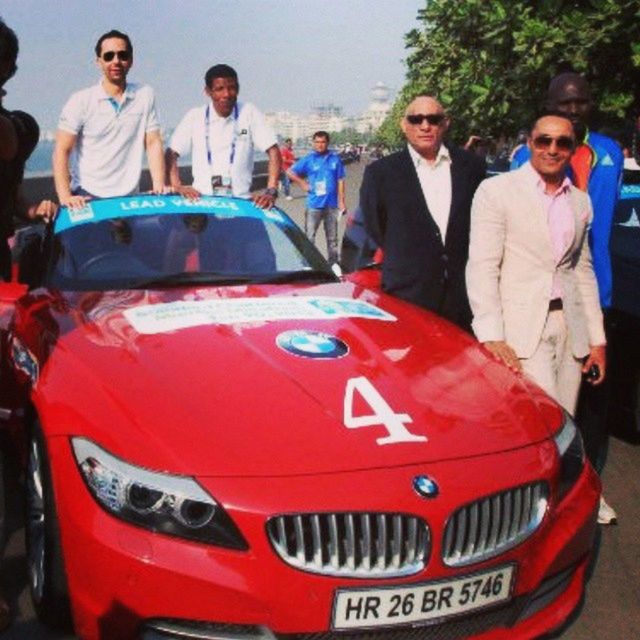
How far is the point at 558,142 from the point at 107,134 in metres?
3.17

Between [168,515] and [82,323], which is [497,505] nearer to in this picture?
[168,515]

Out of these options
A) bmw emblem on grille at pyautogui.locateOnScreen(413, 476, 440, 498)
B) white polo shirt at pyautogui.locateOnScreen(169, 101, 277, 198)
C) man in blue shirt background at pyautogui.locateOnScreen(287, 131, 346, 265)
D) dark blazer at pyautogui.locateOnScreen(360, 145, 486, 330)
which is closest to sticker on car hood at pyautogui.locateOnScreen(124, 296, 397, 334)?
dark blazer at pyautogui.locateOnScreen(360, 145, 486, 330)

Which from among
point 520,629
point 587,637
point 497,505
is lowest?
point 587,637

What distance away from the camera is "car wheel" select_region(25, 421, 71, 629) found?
2869mm

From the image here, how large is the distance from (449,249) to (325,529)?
2.41m

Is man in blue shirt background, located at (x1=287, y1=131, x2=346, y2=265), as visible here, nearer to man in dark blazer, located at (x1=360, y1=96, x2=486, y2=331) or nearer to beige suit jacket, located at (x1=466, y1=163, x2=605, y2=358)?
man in dark blazer, located at (x1=360, y1=96, x2=486, y2=331)

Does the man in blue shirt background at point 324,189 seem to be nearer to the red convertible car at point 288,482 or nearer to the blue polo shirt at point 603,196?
the blue polo shirt at point 603,196

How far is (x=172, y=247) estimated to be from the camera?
14.2 feet

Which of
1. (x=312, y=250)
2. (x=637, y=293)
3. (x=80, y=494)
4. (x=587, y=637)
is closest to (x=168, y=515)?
(x=80, y=494)

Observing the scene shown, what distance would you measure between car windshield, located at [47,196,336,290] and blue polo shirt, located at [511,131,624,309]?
3.90 feet

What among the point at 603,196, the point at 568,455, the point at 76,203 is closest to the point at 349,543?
the point at 568,455

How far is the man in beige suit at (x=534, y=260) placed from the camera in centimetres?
382

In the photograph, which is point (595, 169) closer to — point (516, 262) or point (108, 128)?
point (516, 262)

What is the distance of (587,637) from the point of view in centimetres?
316
